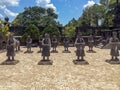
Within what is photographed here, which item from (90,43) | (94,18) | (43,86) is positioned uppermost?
(94,18)

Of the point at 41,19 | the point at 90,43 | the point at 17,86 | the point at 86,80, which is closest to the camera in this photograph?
the point at 17,86

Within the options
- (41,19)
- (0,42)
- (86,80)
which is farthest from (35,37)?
(41,19)

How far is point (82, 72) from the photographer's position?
10289 mm

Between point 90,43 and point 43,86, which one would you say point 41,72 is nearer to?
point 43,86

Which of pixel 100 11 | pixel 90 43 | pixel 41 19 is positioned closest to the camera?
pixel 90 43

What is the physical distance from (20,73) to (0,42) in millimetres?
12561

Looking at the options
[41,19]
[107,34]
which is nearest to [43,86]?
[107,34]

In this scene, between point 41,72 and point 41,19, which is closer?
point 41,72

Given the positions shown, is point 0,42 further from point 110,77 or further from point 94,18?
point 94,18

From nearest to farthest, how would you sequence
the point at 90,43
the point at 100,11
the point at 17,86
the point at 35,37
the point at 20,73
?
1. the point at 17,86
2. the point at 20,73
3. the point at 90,43
4. the point at 35,37
5. the point at 100,11

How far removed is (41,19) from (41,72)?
43.1 metres

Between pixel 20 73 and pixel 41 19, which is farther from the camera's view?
pixel 41 19

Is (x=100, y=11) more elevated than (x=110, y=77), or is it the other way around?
(x=100, y=11)

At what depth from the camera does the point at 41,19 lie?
172 feet
